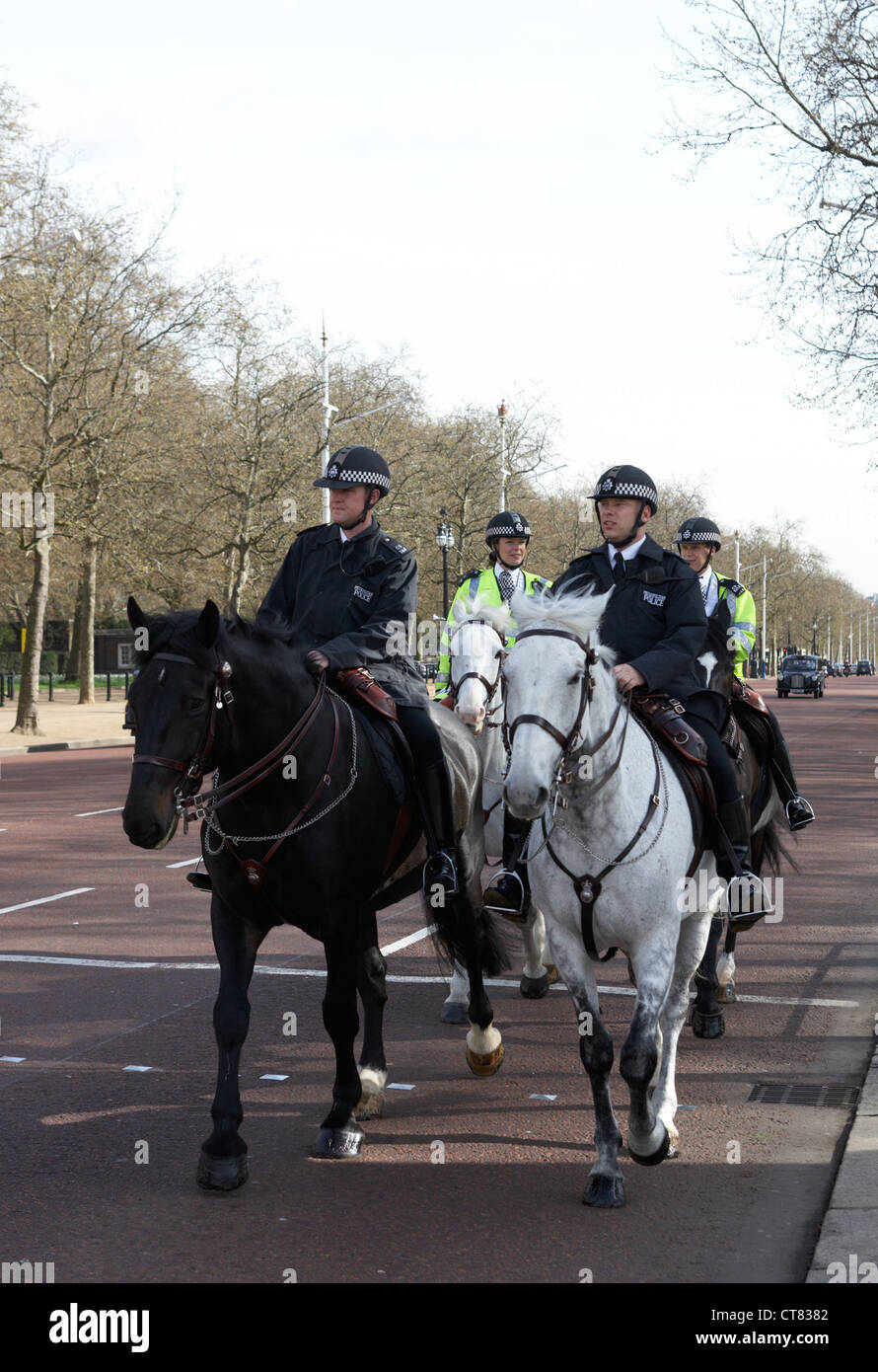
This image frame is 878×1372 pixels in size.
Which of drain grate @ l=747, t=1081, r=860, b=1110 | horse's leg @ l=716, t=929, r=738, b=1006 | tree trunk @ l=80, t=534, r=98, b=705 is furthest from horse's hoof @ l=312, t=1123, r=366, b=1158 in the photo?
tree trunk @ l=80, t=534, r=98, b=705

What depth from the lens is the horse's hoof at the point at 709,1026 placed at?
23.3 ft

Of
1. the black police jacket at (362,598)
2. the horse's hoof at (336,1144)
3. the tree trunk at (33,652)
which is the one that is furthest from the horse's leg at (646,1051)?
the tree trunk at (33,652)

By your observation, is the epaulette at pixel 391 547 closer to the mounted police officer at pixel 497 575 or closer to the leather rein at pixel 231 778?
the leather rein at pixel 231 778

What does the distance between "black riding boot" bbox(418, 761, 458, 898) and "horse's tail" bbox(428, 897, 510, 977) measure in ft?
1.34

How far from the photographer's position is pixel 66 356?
30.7 m

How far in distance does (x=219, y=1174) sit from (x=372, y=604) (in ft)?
7.93

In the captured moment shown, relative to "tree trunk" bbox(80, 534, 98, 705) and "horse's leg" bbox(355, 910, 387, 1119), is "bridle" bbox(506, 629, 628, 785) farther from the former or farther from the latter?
"tree trunk" bbox(80, 534, 98, 705)

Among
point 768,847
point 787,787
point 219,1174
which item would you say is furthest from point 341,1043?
point 768,847

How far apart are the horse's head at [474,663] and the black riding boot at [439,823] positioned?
1.18 metres

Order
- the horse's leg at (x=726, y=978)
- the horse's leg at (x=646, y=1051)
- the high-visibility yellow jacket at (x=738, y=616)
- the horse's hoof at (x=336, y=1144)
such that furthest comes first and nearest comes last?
the high-visibility yellow jacket at (x=738, y=616) → the horse's leg at (x=726, y=978) → the horse's hoof at (x=336, y=1144) → the horse's leg at (x=646, y=1051)

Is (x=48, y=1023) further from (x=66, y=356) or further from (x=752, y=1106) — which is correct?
(x=66, y=356)

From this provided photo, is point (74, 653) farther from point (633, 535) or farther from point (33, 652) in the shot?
point (633, 535)

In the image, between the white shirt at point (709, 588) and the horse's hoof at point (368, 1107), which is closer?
the horse's hoof at point (368, 1107)

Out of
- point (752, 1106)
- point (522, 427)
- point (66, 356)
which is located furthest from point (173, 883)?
point (522, 427)
